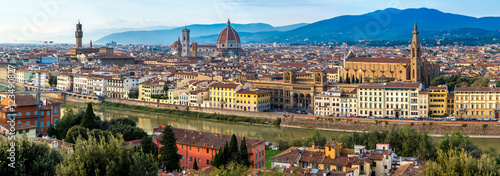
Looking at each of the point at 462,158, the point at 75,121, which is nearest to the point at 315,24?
the point at 75,121

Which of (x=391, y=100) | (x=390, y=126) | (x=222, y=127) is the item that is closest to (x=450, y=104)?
(x=391, y=100)

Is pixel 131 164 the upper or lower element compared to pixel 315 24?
lower

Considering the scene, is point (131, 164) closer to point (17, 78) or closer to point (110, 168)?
point (110, 168)

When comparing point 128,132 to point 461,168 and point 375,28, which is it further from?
point 375,28

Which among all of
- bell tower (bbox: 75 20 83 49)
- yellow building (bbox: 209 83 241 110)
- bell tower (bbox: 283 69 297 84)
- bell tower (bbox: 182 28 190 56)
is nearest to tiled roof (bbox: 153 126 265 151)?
yellow building (bbox: 209 83 241 110)

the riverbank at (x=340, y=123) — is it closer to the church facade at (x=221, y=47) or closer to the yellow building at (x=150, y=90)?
the yellow building at (x=150, y=90)
